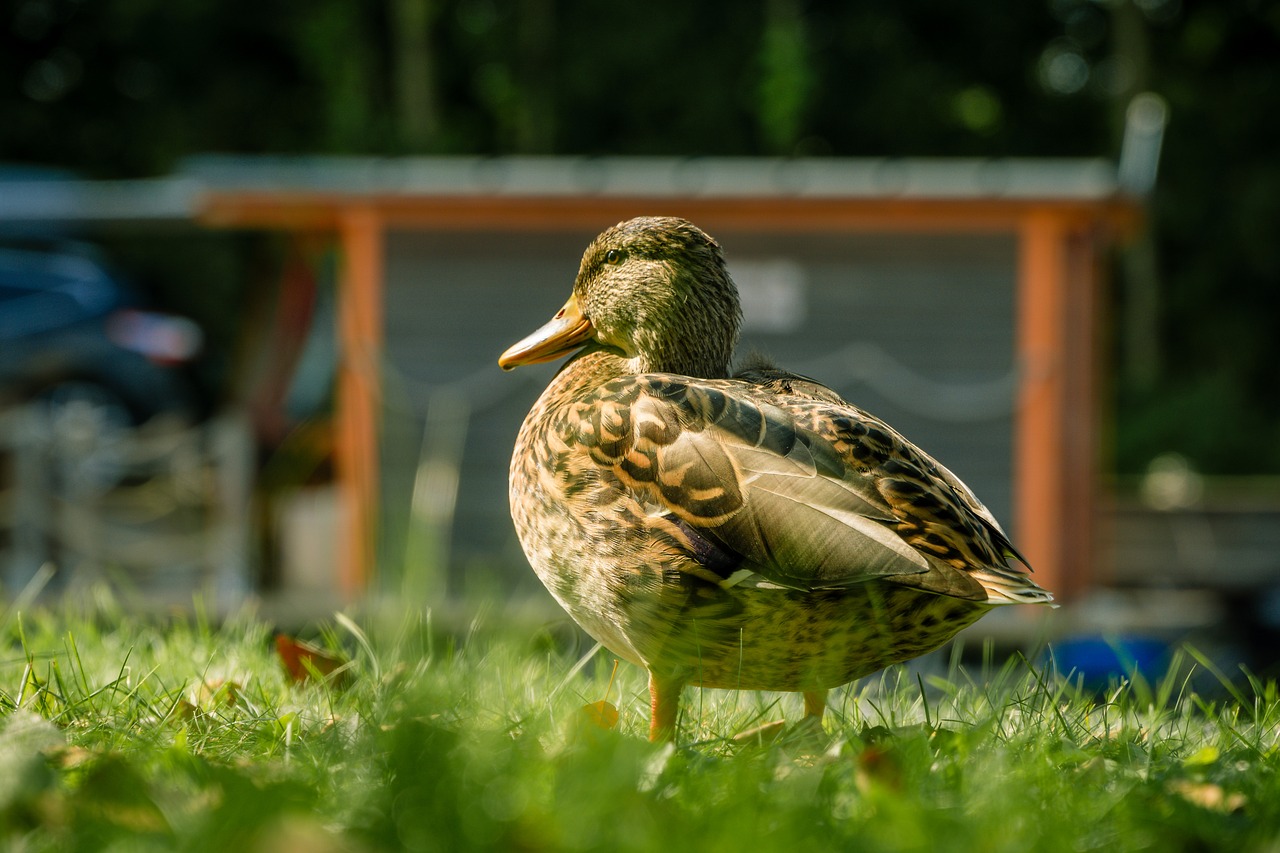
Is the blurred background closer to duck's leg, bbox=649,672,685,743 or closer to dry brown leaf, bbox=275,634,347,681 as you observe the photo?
dry brown leaf, bbox=275,634,347,681

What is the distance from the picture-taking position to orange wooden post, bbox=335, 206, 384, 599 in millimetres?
10383

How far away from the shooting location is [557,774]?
180 cm

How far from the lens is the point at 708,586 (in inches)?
90.9

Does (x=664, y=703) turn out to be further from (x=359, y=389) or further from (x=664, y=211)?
(x=359, y=389)

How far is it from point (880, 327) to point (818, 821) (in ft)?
30.5

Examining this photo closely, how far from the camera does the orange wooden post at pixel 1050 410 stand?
10.3 metres

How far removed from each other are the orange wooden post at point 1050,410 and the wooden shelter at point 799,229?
1cm

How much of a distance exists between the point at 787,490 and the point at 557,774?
0.70 m

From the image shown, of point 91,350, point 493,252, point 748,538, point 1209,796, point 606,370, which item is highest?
point 606,370

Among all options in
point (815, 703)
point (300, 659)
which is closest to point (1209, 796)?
point (815, 703)

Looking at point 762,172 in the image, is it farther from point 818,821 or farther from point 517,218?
point 818,821

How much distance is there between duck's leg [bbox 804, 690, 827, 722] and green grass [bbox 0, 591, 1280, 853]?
0.06 meters

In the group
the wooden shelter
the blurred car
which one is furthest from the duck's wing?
the blurred car

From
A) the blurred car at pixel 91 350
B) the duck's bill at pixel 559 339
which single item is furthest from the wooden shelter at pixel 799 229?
the duck's bill at pixel 559 339
